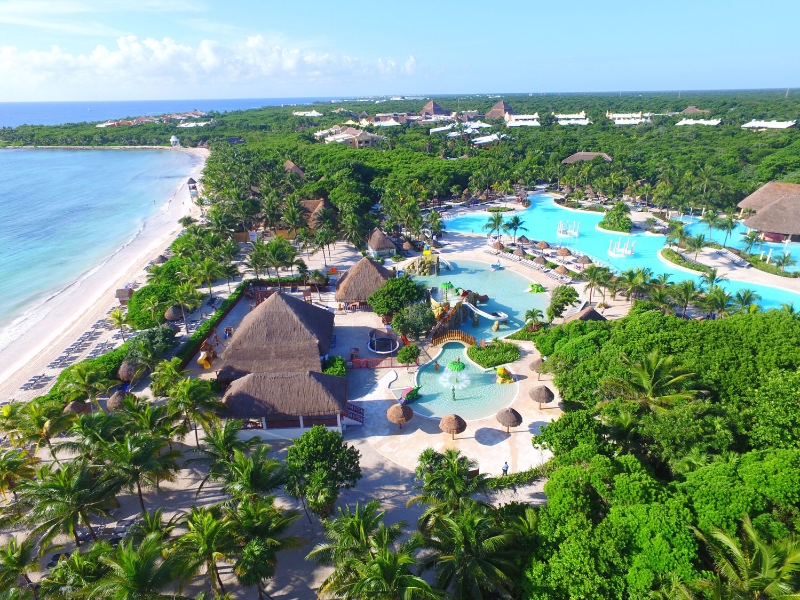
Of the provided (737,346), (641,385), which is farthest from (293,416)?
(737,346)

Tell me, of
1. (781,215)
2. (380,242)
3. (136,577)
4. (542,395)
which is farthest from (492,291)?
(781,215)

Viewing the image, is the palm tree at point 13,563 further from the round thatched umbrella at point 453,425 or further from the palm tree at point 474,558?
the round thatched umbrella at point 453,425

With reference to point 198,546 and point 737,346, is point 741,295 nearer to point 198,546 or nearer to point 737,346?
point 737,346

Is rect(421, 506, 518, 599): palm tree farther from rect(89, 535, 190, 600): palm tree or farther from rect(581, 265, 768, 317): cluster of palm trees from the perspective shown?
rect(581, 265, 768, 317): cluster of palm trees

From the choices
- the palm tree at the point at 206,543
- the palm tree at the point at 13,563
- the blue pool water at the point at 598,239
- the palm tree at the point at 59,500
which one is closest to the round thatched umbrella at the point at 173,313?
the palm tree at the point at 59,500

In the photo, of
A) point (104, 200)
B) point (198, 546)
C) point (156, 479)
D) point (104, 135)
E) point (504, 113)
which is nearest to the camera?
point (198, 546)

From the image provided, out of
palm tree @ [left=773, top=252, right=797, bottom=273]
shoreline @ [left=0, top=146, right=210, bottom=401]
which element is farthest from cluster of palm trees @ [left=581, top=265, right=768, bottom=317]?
shoreline @ [left=0, top=146, right=210, bottom=401]
